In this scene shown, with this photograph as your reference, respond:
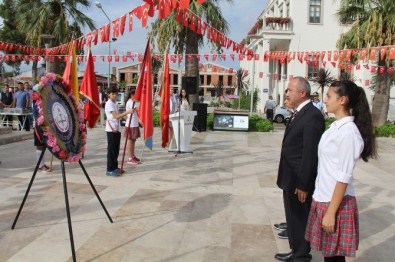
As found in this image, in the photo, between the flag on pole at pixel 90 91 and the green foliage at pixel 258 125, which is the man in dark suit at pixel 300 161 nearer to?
the flag on pole at pixel 90 91

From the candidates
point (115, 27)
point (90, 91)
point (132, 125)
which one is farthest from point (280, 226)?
point (115, 27)

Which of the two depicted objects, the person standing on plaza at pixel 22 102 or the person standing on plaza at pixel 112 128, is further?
the person standing on plaza at pixel 22 102

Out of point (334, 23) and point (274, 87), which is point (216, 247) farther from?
point (274, 87)

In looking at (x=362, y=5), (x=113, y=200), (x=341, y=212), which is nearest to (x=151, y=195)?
(x=113, y=200)

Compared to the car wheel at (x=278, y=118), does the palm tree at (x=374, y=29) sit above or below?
above

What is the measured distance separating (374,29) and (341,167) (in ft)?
50.9

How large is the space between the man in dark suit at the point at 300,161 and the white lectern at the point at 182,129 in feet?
21.9

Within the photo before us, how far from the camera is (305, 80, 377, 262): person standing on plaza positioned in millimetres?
2666

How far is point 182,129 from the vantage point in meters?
10.6

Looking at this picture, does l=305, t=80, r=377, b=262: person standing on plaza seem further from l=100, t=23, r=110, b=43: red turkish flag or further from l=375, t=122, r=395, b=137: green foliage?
l=375, t=122, r=395, b=137: green foliage

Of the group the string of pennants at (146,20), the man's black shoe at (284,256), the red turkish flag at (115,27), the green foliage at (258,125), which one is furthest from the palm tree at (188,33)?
the man's black shoe at (284,256)

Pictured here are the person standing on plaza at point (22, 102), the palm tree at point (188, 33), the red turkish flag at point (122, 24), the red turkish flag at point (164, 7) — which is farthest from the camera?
the palm tree at point (188, 33)

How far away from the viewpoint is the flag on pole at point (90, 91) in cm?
763

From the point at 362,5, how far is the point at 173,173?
1334 centimetres
